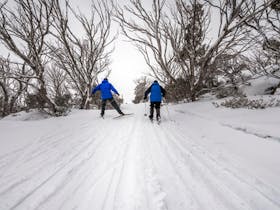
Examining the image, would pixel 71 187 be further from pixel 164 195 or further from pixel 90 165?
pixel 164 195

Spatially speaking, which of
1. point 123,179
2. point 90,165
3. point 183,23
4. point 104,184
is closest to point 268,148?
point 123,179

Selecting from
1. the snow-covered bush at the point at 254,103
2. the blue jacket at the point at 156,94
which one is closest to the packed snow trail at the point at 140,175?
the snow-covered bush at the point at 254,103

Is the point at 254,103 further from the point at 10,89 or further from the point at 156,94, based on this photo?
the point at 10,89

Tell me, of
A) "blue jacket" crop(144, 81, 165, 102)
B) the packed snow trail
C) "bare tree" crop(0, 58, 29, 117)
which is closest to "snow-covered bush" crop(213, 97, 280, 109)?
the packed snow trail

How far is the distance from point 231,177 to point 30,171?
2706 millimetres

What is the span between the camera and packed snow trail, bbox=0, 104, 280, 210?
4.78 ft

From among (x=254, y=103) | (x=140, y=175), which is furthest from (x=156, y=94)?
(x=140, y=175)

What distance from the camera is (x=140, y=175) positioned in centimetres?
192

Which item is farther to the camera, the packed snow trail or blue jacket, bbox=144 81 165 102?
blue jacket, bbox=144 81 165 102

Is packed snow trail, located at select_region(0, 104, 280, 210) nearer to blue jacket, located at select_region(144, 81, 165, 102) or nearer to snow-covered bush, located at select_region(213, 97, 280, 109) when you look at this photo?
snow-covered bush, located at select_region(213, 97, 280, 109)

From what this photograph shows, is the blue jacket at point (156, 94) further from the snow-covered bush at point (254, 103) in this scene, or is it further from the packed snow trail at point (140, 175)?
the packed snow trail at point (140, 175)

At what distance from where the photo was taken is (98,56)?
11.5 meters

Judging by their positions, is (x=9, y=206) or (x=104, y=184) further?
(x=104, y=184)

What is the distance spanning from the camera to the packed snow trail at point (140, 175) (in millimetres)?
1456
